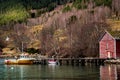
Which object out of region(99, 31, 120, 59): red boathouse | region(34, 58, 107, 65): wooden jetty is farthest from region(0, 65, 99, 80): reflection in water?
region(34, 58, 107, 65): wooden jetty

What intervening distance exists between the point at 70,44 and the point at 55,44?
2438 centimetres

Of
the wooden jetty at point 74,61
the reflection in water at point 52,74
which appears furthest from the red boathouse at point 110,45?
the reflection in water at point 52,74

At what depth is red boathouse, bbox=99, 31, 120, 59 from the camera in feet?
408

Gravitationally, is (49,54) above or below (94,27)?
below

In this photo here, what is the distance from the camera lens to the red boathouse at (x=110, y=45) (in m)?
124

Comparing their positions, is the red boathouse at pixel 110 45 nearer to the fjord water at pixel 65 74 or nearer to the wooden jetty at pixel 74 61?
the wooden jetty at pixel 74 61

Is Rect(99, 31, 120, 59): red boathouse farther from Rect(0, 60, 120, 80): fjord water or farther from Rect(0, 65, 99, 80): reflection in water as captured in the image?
Rect(0, 65, 99, 80): reflection in water

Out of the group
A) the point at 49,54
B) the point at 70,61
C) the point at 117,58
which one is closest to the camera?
the point at 117,58

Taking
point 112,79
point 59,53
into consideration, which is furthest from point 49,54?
point 112,79

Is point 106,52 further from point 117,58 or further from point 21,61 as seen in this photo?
point 21,61

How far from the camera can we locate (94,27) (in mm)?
156000

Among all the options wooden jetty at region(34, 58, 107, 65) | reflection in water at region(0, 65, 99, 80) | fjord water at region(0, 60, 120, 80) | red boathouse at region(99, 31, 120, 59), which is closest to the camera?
fjord water at region(0, 60, 120, 80)

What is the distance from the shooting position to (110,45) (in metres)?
→ 126

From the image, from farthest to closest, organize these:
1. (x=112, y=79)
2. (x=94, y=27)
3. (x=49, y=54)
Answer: (x=49, y=54)
(x=94, y=27)
(x=112, y=79)
